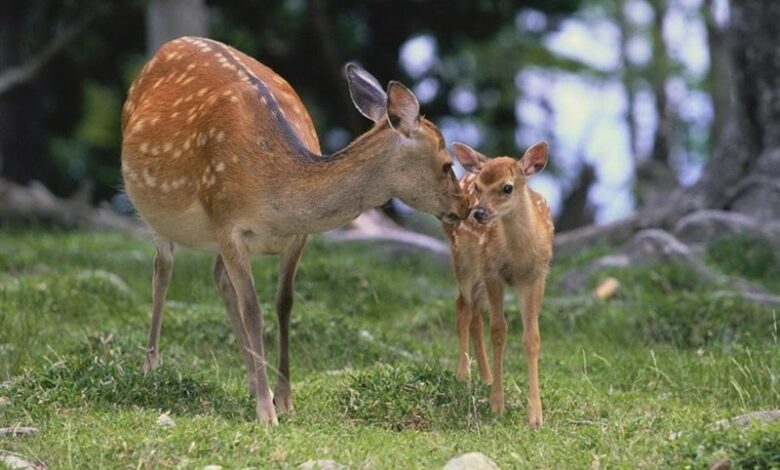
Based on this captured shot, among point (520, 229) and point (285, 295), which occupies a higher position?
point (520, 229)

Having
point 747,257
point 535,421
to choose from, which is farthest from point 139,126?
point 747,257

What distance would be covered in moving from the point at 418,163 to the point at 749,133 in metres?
7.40

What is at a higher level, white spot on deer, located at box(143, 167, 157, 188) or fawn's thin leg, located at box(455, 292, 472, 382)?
white spot on deer, located at box(143, 167, 157, 188)

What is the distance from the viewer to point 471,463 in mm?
6469

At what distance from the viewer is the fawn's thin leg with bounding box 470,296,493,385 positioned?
8875 millimetres

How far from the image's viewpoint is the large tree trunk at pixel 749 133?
14.3 m

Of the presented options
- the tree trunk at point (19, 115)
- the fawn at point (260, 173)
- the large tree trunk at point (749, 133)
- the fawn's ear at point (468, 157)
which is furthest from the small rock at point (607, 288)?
the tree trunk at point (19, 115)

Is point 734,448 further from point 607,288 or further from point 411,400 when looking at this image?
point 607,288

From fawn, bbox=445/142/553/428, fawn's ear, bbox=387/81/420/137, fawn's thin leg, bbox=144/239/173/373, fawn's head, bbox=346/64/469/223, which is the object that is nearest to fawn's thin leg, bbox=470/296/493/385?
fawn, bbox=445/142/553/428

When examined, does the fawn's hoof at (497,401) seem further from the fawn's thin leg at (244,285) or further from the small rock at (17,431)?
the small rock at (17,431)

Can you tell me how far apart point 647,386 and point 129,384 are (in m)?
2.98

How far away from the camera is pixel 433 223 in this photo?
64.1ft

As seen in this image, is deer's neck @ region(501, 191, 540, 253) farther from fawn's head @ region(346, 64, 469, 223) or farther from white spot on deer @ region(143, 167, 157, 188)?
white spot on deer @ region(143, 167, 157, 188)

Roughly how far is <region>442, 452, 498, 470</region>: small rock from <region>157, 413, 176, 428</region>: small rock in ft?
4.46
